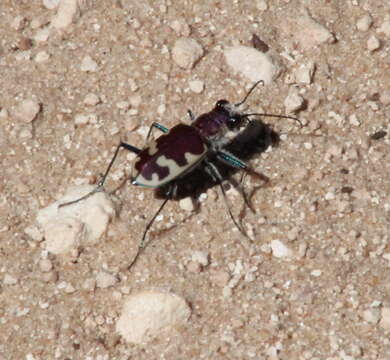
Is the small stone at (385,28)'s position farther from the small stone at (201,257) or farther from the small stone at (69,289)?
the small stone at (69,289)

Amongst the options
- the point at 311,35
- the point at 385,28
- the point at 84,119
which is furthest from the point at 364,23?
the point at 84,119

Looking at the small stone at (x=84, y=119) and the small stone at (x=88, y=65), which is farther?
the small stone at (x=88, y=65)

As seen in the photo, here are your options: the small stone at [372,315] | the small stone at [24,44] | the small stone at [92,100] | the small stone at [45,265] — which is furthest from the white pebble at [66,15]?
the small stone at [372,315]

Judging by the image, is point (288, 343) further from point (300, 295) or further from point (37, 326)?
point (37, 326)

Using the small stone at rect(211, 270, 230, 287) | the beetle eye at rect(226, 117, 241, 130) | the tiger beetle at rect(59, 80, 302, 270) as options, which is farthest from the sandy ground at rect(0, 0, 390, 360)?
the beetle eye at rect(226, 117, 241, 130)

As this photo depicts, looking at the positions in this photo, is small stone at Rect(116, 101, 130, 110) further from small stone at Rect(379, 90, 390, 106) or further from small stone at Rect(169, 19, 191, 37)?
small stone at Rect(379, 90, 390, 106)

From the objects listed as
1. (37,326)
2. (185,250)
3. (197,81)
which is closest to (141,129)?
(197,81)
